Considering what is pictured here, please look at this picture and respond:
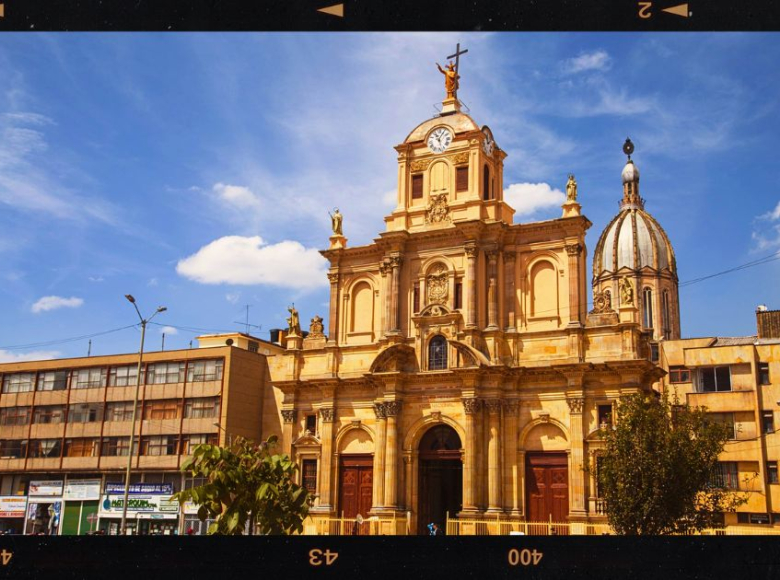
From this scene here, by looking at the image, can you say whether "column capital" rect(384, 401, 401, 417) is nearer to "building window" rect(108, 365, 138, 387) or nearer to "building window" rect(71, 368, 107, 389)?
"building window" rect(108, 365, 138, 387)

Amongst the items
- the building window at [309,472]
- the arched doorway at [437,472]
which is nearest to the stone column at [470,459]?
the arched doorway at [437,472]

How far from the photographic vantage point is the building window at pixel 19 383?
206ft

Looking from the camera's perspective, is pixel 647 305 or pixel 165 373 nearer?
pixel 165 373

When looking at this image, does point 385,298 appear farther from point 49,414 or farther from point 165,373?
point 49,414

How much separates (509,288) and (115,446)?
101 feet

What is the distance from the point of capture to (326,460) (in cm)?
4816

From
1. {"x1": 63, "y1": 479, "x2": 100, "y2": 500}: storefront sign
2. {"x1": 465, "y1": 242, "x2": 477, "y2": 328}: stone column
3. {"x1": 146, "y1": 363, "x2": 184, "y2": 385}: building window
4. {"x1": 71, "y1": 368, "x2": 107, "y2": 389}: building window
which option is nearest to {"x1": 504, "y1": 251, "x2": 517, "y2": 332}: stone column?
{"x1": 465, "y1": 242, "x2": 477, "y2": 328}: stone column

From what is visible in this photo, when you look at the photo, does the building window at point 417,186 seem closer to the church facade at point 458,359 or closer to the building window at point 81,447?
the church facade at point 458,359

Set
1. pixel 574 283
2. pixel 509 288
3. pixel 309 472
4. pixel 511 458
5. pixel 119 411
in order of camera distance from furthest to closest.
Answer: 1. pixel 119 411
2. pixel 309 472
3. pixel 509 288
4. pixel 574 283
5. pixel 511 458

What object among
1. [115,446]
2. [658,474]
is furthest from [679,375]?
[115,446]

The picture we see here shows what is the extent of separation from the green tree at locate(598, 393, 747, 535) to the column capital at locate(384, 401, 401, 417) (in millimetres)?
16072

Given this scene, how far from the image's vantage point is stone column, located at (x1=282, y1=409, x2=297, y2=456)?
50.0 m
